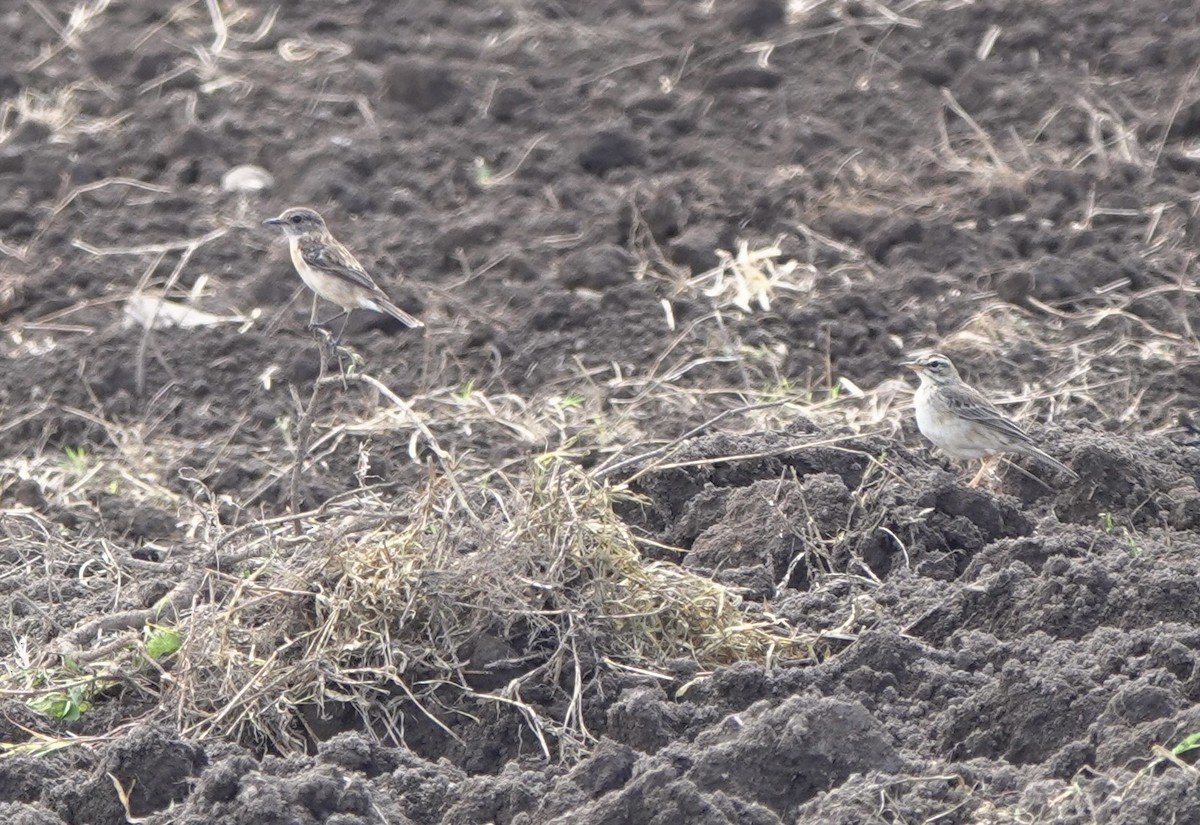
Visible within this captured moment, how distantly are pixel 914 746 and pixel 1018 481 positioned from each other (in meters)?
2.87

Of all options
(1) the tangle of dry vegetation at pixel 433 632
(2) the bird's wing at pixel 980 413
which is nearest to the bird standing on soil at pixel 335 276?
(1) the tangle of dry vegetation at pixel 433 632

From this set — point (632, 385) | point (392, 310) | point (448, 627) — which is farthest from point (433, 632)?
point (632, 385)

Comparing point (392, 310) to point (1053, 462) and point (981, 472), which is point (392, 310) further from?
point (1053, 462)

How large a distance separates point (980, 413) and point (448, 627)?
295cm

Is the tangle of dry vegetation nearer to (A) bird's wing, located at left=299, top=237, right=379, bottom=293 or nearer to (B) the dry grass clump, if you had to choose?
(B) the dry grass clump

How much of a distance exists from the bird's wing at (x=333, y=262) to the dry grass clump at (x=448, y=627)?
2441 mm

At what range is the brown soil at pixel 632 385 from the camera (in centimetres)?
634

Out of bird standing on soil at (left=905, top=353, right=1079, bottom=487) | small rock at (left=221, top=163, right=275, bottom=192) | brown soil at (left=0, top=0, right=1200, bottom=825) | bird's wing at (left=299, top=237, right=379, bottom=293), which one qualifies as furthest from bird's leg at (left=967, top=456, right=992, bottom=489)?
small rock at (left=221, top=163, right=275, bottom=192)

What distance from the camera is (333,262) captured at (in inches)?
380

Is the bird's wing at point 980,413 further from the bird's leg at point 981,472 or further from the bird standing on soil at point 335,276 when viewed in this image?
the bird standing on soil at point 335,276

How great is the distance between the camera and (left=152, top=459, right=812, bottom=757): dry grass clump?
6.95 m

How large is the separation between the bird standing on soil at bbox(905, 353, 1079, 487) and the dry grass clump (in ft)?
6.53

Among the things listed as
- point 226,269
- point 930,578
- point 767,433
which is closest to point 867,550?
point 930,578

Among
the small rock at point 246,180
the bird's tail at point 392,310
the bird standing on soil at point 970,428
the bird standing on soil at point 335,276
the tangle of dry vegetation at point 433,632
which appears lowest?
the small rock at point 246,180
